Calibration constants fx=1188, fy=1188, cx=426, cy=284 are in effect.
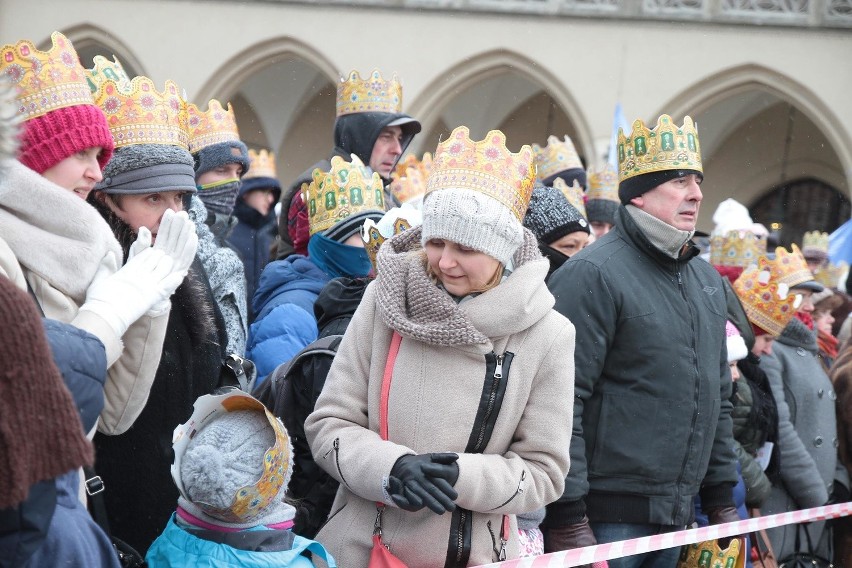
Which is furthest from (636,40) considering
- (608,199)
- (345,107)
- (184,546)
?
(184,546)

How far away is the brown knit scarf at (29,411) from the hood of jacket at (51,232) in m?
0.64

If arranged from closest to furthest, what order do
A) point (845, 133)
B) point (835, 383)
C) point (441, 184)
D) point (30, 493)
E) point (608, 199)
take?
point (30, 493) → point (441, 184) → point (835, 383) → point (608, 199) → point (845, 133)

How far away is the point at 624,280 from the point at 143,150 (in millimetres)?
1553

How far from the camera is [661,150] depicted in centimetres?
414

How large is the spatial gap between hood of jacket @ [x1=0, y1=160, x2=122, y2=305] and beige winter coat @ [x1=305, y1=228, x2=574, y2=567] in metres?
0.70

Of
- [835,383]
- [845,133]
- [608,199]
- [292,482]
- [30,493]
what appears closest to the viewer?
[30,493]

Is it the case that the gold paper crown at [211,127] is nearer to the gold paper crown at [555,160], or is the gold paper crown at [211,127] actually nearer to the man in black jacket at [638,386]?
the man in black jacket at [638,386]

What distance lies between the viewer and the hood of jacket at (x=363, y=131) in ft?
19.3

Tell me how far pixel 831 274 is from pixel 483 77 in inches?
272

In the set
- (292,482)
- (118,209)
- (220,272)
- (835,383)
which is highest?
(118,209)

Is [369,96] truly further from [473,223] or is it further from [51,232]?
[51,232]

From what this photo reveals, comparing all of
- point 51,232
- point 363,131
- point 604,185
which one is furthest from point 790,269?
point 51,232

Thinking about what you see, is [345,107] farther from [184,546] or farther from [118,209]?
[184,546]

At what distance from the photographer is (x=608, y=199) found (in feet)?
23.2
